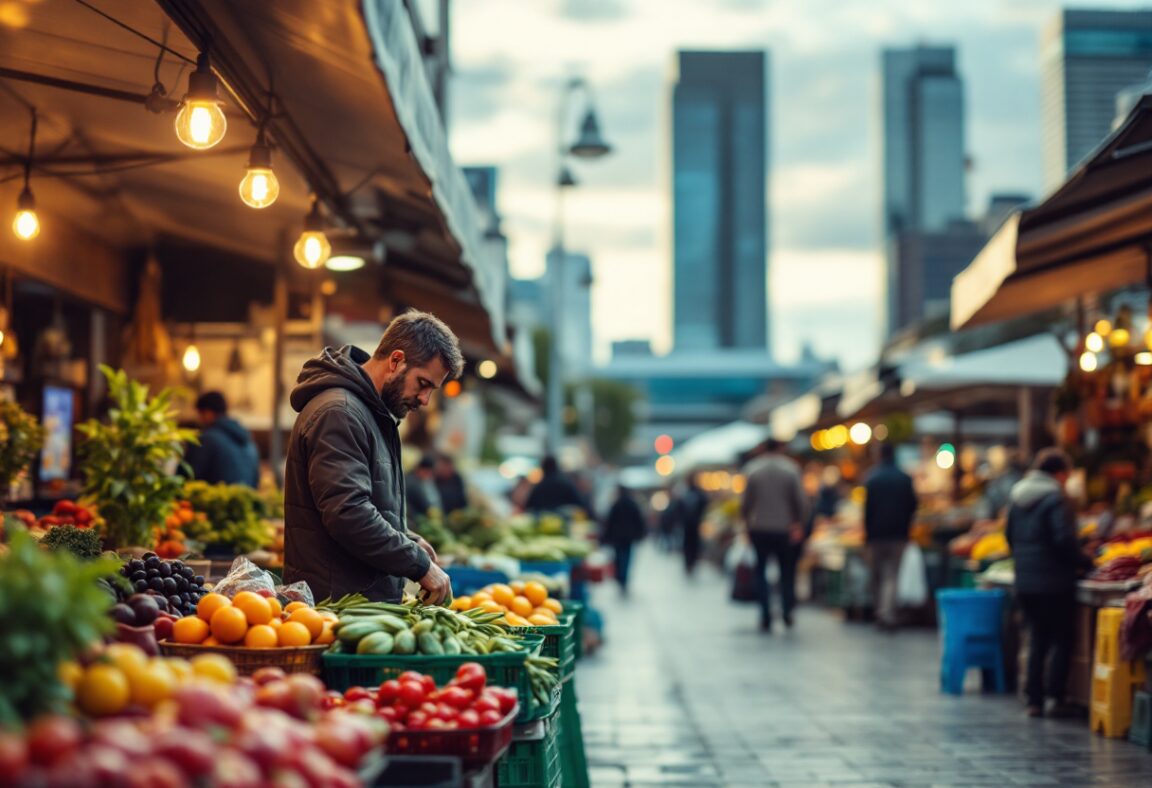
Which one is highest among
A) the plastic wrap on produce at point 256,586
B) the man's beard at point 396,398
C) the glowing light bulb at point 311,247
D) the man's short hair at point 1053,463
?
the glowing light bulb at point 311,247

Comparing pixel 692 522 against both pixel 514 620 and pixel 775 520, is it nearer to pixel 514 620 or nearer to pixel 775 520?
pixel 775 520

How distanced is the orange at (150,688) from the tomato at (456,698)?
1077mm

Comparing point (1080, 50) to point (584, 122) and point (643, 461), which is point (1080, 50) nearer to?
point (584, 122)

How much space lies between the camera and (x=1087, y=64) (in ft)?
91.4

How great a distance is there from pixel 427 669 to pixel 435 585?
1148mm

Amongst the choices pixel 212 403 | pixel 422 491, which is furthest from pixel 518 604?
pixel 422 491

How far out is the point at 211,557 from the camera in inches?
339

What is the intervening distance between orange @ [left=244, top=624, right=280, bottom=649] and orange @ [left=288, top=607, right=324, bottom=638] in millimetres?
157

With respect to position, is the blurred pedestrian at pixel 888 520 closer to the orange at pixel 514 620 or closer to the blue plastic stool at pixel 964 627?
the blue plastic stool at pixel 964 627

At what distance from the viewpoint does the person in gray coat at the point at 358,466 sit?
5.46 m

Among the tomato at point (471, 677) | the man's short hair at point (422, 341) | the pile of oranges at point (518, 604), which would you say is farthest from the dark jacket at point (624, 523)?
the tomato at point (471, 677)

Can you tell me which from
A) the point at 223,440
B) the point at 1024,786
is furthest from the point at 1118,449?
the point at 223,440

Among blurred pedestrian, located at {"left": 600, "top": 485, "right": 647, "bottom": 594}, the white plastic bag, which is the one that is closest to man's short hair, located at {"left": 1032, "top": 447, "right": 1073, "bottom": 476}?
the white plastic bag

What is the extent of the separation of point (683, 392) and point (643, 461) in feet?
66.1
